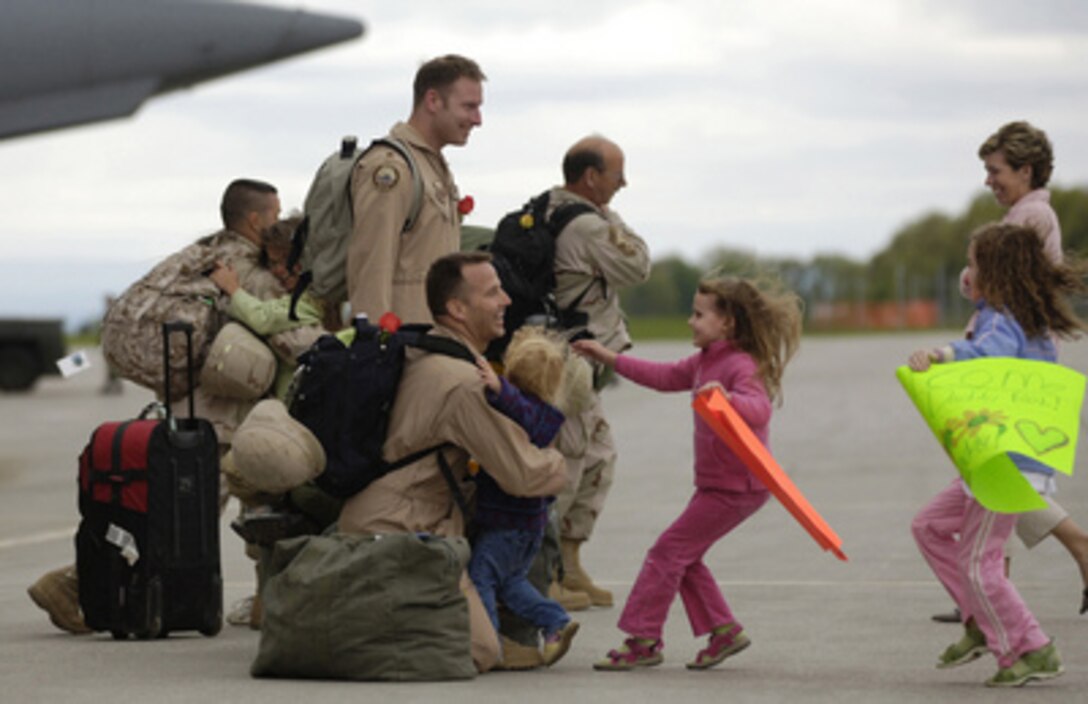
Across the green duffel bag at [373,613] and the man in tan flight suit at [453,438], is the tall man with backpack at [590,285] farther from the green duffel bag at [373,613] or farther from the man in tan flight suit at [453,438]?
the green duffel bag at [373,613]

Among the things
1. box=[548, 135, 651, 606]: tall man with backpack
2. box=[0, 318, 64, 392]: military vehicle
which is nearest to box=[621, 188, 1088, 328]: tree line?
box=[0, 318, 64, 392]: military vehicle

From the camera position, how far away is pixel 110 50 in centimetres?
2100

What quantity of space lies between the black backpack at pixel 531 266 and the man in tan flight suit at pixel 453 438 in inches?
61.0

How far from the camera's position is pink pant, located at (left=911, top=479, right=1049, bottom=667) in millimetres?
6508

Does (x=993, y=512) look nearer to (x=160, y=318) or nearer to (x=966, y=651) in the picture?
(x=966, y=651)

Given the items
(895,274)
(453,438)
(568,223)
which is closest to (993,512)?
(453,438)

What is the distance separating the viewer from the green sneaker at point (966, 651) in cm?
689

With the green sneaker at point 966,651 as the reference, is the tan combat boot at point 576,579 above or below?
below

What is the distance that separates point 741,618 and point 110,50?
14.2 meters

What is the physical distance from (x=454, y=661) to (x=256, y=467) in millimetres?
913

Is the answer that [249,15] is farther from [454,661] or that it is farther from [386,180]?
[454,661]

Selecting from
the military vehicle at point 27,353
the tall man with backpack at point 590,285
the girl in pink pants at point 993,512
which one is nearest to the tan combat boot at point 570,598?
the tall man with backpack at point 590,285

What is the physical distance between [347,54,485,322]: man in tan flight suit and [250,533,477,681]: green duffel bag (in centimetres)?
129

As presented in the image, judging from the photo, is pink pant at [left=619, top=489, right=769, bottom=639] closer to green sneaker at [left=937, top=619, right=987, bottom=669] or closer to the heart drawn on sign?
green sneaker at [left=937, top=619, right=987, bottom=669]
